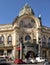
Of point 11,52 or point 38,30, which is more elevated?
point 38,30

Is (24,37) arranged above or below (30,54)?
above

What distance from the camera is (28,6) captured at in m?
71.4

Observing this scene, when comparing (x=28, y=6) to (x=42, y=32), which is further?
(x=28, y=6)

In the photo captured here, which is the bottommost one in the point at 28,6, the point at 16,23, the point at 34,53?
the point at 34,53

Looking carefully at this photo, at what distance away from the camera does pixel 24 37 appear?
64.3m

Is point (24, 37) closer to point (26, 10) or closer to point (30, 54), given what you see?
point (30, 54)

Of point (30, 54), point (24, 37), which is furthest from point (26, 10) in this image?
point (30, 54)

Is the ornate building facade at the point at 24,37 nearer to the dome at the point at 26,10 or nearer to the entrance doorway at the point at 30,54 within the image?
the entrance doorway at the point at 30,54

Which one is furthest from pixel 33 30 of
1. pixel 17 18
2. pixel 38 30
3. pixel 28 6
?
pixel 28 6

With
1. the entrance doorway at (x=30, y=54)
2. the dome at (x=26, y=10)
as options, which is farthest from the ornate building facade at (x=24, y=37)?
the dome at (x=26, y=10)

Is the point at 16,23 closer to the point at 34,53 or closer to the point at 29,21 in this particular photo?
the point at 29,21

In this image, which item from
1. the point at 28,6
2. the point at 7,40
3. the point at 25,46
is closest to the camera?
the point at 25,46

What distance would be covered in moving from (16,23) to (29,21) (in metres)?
3.86

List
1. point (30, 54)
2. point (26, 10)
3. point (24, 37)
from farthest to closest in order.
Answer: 1. point (26, 10)
2. point (24, 37)
3. point (30, 54)
